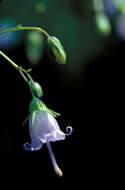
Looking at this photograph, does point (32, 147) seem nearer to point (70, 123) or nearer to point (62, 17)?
point (62, 17)

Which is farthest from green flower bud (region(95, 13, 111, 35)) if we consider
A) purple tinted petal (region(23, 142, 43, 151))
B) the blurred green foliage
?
purple tinted petal (region(23, 142, 43, 151))

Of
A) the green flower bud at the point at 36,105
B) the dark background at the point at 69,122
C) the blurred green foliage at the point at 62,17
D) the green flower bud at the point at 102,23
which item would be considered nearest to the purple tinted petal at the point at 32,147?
the green flower bud at the point at 36,105

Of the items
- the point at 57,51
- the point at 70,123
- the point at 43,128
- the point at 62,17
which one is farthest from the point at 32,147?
the point at 70,123

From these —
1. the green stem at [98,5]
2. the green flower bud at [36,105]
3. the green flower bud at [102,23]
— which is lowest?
the green flower bud at [36,105]

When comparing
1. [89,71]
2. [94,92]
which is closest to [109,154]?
[94,92]

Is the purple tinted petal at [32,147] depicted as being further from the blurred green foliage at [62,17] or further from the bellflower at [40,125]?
the blurred green foliage at [62,17]

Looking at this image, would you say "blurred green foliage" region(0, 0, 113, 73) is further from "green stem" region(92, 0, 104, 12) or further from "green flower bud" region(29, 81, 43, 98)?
"green flower bud" region(29, 81, 43, 98)
